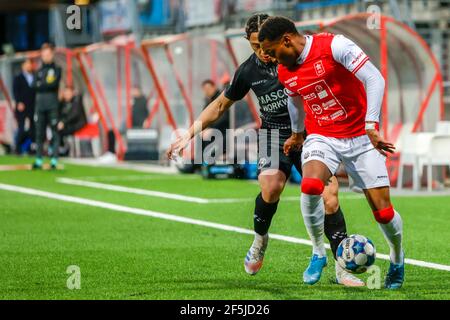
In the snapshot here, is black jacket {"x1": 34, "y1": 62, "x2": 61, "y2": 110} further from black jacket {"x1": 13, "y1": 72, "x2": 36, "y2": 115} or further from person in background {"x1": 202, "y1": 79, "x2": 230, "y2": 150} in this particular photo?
black jacket {"x1": 13, "y1": 72, "x2": 36, "y2": 115}

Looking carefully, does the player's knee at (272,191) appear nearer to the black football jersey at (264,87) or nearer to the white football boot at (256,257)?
the white football boot at (256,257)

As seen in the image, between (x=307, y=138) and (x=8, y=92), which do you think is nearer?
(x=307, y=138)

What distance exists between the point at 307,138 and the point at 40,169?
1641 cm

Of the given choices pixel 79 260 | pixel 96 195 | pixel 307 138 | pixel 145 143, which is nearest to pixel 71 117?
pixel 145 143

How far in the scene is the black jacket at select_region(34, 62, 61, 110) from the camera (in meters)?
24.2

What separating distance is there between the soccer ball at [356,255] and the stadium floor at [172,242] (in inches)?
7.7

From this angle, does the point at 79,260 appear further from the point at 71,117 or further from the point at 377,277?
the point at 71,117

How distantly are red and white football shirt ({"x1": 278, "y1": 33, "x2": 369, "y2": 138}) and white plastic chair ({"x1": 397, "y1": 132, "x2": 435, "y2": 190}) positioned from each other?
10678 millimetres

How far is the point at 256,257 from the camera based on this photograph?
9.80 metres

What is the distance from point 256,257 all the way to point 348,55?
2.10m

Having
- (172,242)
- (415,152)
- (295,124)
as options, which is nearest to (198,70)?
(415,152)

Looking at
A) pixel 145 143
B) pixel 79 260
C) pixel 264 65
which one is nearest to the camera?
pixel 264 65

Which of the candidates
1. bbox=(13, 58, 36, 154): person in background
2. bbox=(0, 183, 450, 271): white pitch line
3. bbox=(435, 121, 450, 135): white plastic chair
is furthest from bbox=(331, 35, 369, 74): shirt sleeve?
bbox=(13, 58, 36, 154): person in background

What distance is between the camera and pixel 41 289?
9000 mm
